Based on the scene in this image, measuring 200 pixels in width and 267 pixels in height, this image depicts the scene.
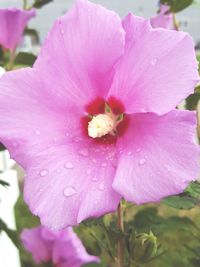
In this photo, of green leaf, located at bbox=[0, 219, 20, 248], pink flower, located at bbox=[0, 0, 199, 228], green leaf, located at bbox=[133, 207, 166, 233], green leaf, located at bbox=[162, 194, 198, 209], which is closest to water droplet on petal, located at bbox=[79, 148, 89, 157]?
pink flower, located at bbox=[0, 0, 199, 228]

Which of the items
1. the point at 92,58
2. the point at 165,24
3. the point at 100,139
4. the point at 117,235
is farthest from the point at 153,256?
the point at 165,24

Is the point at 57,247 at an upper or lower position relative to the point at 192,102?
lower

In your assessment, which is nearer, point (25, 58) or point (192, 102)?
point (192, 102)

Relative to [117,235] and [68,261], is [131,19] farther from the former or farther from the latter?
[68,261]

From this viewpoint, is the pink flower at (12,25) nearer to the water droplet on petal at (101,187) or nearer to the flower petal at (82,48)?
the flower petal at (82,48)

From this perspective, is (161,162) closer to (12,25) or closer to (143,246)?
(143,246)

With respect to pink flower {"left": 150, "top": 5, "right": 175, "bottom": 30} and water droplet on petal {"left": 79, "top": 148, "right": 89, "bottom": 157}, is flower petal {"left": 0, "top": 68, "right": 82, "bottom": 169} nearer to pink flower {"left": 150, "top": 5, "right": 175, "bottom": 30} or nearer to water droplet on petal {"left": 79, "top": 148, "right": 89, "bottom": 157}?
water droplet on petal {"left": 79, "top": 148, "right": 89, "bottom": 157}

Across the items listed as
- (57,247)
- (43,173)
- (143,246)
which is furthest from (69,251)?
(43,173)
